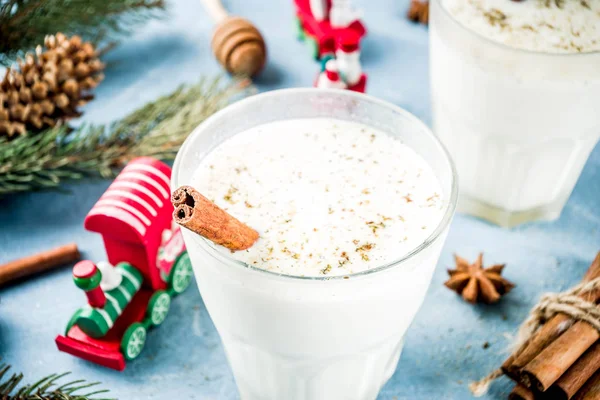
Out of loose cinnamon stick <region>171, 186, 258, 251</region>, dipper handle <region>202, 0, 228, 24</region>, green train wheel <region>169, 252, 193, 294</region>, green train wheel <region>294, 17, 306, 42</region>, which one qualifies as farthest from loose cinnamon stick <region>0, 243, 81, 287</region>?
green train wheel <region>294, 17, 306, 42</region>

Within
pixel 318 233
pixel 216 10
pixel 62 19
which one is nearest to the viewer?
pixel 318 233

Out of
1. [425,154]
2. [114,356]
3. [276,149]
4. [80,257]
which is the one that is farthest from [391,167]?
[80,257]

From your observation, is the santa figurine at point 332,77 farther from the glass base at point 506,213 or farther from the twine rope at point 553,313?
the twine rope at point 553,313

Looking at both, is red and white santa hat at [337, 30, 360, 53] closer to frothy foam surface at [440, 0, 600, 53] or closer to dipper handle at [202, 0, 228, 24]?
frothy foam surface at [440, 0, 600, 53]

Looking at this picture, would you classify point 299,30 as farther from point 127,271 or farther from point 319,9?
point 127,271

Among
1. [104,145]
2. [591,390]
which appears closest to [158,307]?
[104,145]

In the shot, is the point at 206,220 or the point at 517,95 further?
the point at 517,95

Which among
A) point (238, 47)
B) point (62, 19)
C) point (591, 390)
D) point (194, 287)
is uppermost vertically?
point (62, 19)
